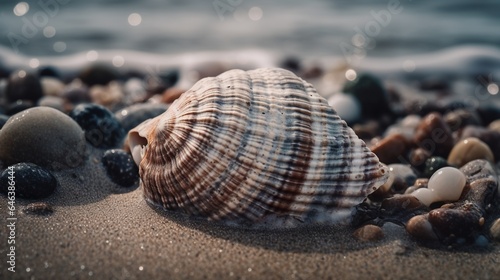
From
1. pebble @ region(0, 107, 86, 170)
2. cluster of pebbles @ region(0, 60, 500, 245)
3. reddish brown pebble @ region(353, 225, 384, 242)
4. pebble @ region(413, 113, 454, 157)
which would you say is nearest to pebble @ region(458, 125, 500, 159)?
cluster of pebbles @ region(0, 60, 500, 245)

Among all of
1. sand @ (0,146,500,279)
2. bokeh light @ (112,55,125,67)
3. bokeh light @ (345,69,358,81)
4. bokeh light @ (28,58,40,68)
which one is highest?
sand @ (0,146,500,279)

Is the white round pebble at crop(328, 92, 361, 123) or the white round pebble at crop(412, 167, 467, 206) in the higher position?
the white round pebble at crop(412, 167, 467, 206)

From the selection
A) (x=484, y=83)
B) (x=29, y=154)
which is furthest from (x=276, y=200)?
(x=484, y=83)

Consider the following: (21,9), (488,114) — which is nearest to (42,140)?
(488,114)

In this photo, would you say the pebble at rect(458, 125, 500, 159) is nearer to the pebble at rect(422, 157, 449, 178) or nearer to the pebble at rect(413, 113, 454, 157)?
the pebble at rect(413, 113, 454, 157)

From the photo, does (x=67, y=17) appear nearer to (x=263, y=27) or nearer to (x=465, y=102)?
(x=263, y=27)

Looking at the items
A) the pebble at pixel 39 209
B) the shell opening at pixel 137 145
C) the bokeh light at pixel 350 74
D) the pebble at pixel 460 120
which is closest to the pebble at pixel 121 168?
the shell opening at pixel 137 145
